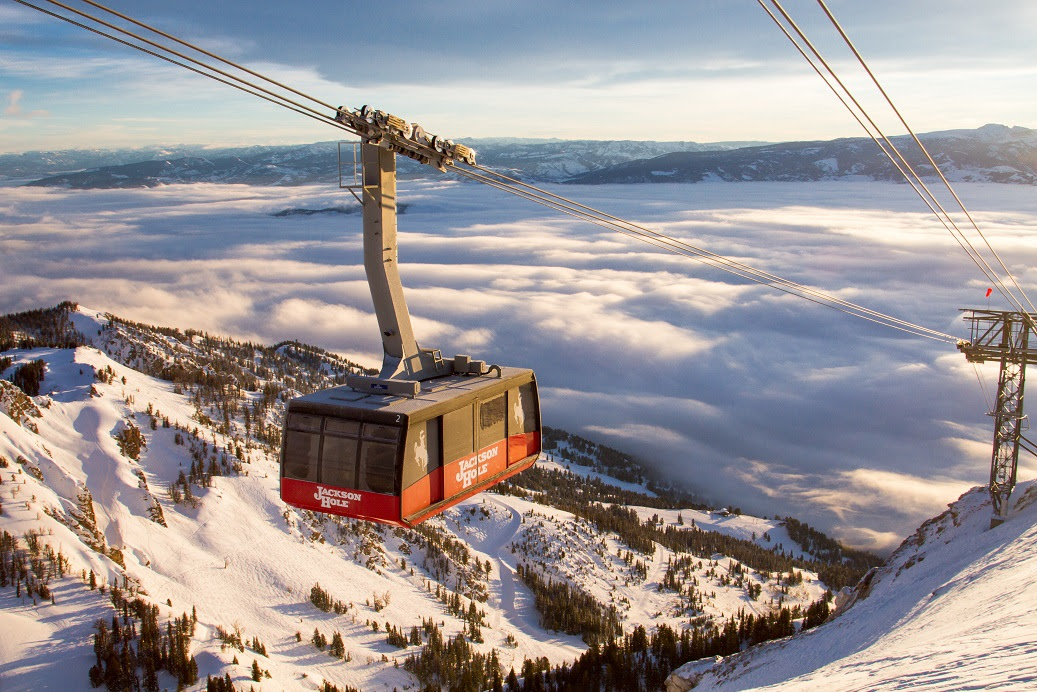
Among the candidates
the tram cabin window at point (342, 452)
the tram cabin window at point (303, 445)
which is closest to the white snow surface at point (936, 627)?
the tram cabin window at point (342, 452)

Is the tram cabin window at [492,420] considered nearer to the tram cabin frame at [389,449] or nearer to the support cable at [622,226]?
the tram cabin frame at [389,449]

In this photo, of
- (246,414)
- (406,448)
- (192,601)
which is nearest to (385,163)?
(406,448)

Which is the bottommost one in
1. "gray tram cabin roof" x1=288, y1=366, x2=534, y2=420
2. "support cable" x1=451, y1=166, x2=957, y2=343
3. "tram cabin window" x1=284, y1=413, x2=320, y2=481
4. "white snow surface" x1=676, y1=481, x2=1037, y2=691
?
"white snow surface" x1=676, y1=481, x2=1037, y2=691

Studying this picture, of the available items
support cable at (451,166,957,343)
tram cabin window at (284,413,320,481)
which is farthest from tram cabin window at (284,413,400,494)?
support cable at (451,166,957,343)

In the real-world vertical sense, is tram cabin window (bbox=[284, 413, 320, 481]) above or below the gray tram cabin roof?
below

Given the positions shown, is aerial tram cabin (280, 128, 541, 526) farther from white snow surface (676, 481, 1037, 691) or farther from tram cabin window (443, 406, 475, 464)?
white snow surface (676, 481, 1037, 691)

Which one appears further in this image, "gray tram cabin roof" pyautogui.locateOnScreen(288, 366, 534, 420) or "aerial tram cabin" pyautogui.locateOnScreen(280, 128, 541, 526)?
"gray tram cabin roof" pyautogui.locateOnScreen(288, 366, 534, 420)
